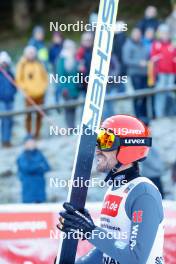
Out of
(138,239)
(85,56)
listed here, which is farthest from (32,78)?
(138,239)

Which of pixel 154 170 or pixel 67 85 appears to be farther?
pixel 67 85

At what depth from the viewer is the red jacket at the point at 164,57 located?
1352 centimetres

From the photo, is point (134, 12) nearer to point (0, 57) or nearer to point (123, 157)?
point (0, 57)

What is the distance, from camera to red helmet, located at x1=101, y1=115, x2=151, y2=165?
566cm

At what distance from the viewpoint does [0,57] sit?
41.0 feet

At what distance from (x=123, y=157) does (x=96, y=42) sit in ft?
2.26

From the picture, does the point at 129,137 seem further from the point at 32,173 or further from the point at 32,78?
the point at 32,78

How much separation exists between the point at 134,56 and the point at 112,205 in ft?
26.3

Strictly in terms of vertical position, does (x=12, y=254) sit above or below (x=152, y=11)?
below

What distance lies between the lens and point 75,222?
5.48 m

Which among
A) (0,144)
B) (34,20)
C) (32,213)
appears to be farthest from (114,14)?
(34,20)

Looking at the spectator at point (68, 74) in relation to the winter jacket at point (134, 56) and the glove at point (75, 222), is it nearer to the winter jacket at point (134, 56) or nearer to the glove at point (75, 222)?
the winter jacket at point (134, 56)

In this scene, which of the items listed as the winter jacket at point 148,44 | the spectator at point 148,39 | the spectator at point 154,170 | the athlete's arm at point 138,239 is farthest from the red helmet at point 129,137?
the spectator at point 148,39

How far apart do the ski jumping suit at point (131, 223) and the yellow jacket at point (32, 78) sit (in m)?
7.19
